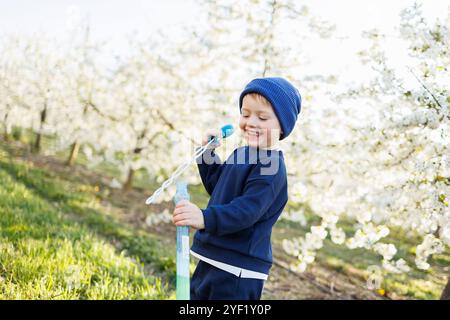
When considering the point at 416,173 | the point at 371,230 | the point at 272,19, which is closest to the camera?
the point at 416,173

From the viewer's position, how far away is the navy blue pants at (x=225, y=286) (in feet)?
6.54

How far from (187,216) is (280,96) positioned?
2.41 feet

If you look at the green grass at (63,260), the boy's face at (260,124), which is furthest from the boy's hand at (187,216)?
the green grass at (63,260)

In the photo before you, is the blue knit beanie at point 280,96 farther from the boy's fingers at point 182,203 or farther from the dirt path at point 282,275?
the dirt path at point 282,275

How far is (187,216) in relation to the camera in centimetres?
176

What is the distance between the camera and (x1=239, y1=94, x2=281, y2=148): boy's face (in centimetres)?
209

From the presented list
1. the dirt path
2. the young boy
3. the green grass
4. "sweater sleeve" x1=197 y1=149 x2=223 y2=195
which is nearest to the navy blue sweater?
the young boy

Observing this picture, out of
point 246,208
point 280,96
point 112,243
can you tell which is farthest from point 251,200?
point 112,243

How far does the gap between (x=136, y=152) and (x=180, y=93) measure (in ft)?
6.24

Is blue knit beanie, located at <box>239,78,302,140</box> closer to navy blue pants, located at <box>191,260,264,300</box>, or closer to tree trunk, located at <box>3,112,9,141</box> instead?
navy blue pants, located at <box>191,260,264,300</box>

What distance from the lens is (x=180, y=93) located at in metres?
8.65

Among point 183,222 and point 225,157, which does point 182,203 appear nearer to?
point 183,222

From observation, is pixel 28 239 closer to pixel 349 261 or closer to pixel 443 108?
pixel 443 108
